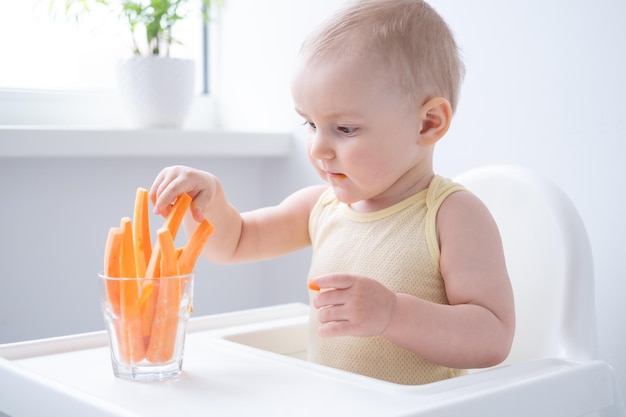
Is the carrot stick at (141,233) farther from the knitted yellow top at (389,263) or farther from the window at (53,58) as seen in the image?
the window at (53,58)

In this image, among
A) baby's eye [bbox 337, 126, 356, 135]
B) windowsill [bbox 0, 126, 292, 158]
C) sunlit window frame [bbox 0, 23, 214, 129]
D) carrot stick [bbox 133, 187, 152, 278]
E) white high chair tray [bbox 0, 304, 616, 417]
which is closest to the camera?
white high chair tray [bbox 0, 304, 616, 417]

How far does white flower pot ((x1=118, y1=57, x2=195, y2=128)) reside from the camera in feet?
5.26

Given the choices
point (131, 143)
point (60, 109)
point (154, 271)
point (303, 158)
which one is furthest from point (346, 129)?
point (60, 109)

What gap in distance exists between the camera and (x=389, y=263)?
2.98 feet

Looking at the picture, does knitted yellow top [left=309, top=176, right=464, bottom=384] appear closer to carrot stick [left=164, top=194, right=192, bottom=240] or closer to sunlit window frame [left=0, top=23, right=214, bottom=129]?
carrot stick [left=164, top=194, right=192, bottom=240]

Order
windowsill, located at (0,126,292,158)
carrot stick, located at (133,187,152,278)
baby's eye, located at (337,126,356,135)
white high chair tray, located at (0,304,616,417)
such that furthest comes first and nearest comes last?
windowsill, located at (0,126,292,158), baby's eye, located at (337,126,356,135), carrot stick, located at (133,187,152,278), white high chair tray, located at (0,304,616,417)

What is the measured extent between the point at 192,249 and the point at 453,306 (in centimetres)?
25

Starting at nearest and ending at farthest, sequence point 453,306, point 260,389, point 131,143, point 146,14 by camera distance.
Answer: point 260,389
point 453,306
point 131,143
point 146,14

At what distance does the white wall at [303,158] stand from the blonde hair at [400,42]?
334 millimetres

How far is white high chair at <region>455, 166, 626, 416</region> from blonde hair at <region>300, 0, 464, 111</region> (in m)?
0.16

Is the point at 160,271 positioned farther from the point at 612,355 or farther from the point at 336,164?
the point at 612,355

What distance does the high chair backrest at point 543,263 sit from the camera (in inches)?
35.7

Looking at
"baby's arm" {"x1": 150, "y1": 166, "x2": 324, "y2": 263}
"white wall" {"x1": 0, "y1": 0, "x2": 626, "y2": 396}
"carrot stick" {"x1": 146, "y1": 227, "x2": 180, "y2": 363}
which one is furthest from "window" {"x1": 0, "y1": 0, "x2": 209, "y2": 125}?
"carrot stick" {"x1": 146, "y1": 227, "x2": 180, "y2": 363}

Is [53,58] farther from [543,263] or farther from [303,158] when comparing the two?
[543,263]
